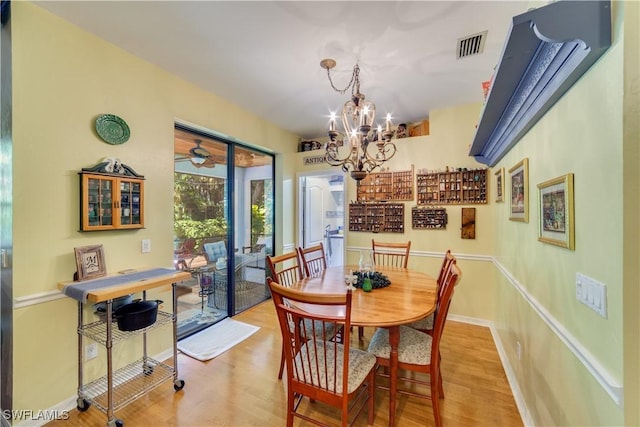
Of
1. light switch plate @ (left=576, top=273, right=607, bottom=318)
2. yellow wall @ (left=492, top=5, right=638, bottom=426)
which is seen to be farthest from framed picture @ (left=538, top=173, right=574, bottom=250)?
light switch plate @ (left=576, top=273, right=607, bottom=318)

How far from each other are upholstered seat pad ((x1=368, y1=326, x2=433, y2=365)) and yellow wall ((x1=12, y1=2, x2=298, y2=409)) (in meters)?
2.15

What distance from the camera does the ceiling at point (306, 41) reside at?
185 cm

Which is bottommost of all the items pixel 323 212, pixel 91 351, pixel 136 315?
pixel 91 351

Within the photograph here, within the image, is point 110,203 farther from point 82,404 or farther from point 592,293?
point 592,293

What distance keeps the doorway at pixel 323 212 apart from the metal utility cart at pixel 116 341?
105 inches

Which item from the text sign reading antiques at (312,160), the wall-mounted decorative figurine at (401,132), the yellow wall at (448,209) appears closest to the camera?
the yellow wall at (448,209)

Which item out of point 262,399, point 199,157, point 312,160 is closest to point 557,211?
point 262,399

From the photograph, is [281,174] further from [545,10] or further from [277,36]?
[545,10]

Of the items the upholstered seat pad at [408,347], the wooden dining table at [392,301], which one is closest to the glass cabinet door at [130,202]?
the wooden dining table at [392,301]

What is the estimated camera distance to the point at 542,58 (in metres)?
1.22

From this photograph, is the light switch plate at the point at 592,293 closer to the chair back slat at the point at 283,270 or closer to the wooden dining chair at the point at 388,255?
the chair back slat at the point at 283,270

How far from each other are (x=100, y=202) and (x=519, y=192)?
3.26m

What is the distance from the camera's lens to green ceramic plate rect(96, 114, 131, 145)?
215 centimetres

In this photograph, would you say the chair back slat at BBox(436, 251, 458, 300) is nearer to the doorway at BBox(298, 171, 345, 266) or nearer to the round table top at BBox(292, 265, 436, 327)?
the round table top at BBox(292, 265, 436, 327)
